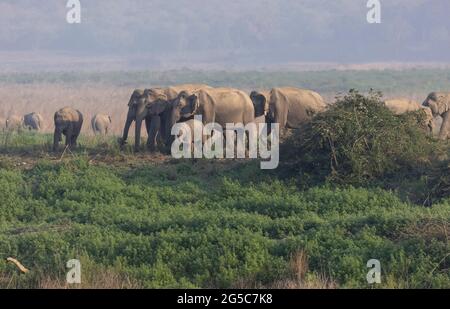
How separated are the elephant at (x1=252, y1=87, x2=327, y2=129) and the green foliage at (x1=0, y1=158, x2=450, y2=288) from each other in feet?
12.9

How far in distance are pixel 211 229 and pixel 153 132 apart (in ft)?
21.9

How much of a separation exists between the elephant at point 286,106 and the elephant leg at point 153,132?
209cm

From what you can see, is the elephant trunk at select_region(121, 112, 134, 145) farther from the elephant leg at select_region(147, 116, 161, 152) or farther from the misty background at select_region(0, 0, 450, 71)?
the misty background at select_region(0, 0, 450, 71)

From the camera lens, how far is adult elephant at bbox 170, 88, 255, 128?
64.7ft

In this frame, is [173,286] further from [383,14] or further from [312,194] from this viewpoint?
[383,14]

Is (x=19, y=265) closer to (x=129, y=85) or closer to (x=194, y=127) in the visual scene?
(x=194, y=127)

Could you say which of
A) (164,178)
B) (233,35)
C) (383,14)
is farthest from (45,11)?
(164,178)

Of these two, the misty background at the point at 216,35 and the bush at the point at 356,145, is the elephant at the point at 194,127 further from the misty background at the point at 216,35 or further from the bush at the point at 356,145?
the misty background at the point at 216,35

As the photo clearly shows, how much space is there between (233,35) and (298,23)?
22.6 feet

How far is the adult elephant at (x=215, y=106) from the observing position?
19.7 metres

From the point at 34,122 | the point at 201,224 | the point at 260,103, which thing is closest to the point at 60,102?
the point at 34,122

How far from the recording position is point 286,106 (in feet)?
69.7

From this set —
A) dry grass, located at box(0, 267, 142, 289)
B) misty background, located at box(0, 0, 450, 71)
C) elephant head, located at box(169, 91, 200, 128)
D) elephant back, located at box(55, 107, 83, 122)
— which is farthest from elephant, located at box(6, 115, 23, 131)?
misty background, located at box(0, 0, 450, 71)

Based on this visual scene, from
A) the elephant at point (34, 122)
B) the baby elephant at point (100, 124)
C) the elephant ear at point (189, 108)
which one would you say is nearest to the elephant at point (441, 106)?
the elephant ear at point (189, 108)
